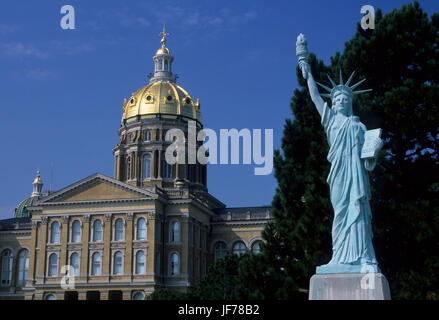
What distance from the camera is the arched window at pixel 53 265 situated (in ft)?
175

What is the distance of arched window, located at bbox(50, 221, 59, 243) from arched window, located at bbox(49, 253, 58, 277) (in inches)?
49.0

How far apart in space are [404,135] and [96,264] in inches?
1465

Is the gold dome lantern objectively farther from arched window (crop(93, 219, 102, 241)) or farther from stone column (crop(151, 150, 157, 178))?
arched window (crop(93, 219, 102, 241))

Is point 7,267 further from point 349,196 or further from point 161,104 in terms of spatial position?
point 349,196

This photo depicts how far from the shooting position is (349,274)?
11.5 metres

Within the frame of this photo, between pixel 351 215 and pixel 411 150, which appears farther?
pixel 411 150

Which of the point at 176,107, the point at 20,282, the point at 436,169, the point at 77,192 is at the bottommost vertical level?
the point at 20,282

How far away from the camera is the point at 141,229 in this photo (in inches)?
2052

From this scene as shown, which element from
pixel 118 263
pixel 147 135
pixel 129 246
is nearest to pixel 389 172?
pixel 129 246

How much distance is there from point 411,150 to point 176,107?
42.8 metres

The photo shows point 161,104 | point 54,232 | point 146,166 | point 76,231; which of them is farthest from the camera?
point 161,104
